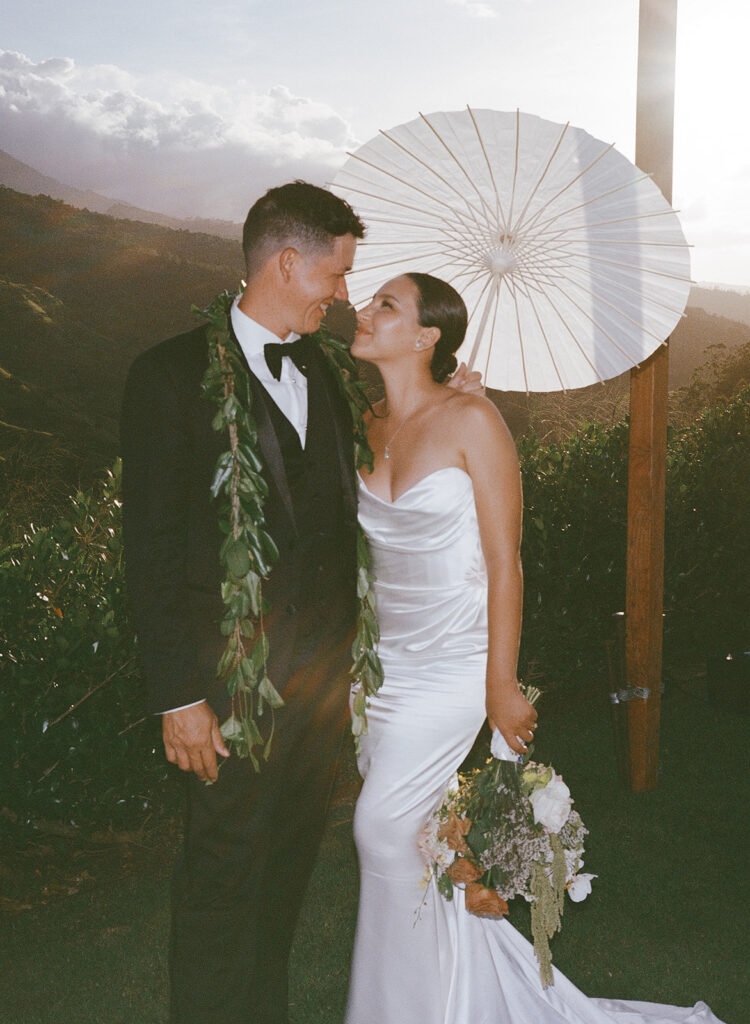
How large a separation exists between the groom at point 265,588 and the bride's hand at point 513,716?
481 millimetres

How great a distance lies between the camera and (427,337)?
2967 millimetres

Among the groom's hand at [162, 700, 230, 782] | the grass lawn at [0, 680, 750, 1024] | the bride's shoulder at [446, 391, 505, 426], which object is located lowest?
the grass lawn at [0, 680, 750, 1024]

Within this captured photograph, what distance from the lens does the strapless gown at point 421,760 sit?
2775mm

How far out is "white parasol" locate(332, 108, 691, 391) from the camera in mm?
3143

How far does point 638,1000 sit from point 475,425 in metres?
2.38

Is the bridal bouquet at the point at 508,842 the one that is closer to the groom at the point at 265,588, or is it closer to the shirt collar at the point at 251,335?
the groom at the point at 265,588

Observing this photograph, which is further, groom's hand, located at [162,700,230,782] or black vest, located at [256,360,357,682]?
black vest, located at [256,360,357,682]

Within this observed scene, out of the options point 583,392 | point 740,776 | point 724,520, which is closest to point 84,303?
point 583,392

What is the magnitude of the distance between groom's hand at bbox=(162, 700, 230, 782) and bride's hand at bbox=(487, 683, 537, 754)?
0.88m

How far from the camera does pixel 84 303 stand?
29.0 metres

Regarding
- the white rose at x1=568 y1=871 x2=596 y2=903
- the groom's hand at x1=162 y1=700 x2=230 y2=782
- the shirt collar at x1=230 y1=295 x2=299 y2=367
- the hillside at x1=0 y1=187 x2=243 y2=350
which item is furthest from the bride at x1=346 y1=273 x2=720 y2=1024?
the hillside at x1=0 y1=187 x2=243 y2=350

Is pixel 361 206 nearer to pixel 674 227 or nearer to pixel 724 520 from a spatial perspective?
pixel 674 227

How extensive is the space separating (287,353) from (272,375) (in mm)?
88

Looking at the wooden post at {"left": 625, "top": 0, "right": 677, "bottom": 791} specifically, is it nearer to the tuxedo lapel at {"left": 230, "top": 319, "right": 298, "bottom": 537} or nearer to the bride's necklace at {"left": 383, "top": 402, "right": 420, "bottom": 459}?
the bride's necklace at {"left": 383, "top": 402, "right": 420, "bottom": 459}
